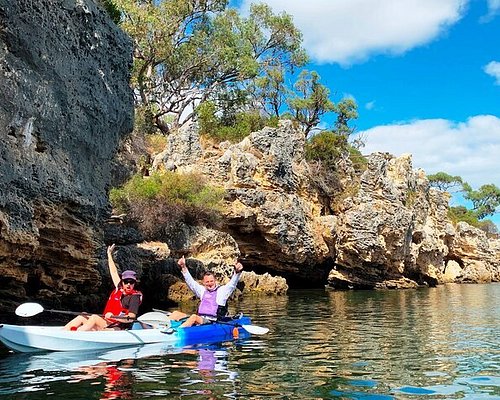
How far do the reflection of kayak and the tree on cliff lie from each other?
2102 cm

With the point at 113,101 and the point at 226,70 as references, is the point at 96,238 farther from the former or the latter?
the point at 226,70

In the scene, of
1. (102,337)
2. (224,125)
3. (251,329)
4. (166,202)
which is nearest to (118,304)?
(102,337)

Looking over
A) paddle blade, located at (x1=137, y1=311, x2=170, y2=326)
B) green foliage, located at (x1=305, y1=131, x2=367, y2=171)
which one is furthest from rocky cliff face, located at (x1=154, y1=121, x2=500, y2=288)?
paddle blade, located at (x1=137, y1=311, x2=170, y2=326)

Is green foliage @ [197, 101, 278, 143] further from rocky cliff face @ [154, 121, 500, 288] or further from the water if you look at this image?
the water

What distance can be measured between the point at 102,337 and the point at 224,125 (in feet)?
86.3

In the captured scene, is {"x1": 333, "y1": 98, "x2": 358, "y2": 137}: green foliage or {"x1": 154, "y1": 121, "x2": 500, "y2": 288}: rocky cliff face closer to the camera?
{"x1": 154, "y1": 121, "x2": 500, "y2": 288}: rocky cliff face

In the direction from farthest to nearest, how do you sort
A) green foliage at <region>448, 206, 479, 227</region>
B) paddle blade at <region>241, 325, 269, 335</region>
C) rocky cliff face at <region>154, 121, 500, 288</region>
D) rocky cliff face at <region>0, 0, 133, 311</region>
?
green foliage at <region>448, 206, 479, 227</region> → rocky cliff face at <region>154, 121, 500, 288</region> → paddle blade at <region>241, 325, 269, 335</region> → rocky cliff face at <region>0, 0, 133, 311</region>

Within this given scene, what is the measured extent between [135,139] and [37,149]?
17.4 meters

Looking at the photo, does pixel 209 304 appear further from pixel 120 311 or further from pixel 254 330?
pixel 120 311

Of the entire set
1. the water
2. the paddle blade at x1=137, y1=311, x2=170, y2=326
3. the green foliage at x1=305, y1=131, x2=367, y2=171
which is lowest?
the water

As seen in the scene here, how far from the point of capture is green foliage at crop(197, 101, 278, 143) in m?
32.1

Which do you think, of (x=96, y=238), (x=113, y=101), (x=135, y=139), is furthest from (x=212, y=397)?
(x=135, y=139)

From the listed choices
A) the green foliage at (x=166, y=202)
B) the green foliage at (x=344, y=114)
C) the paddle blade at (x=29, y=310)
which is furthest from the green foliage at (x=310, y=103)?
the paddle blade at (x=29, y=310)

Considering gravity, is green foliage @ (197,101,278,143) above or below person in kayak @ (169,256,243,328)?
above
